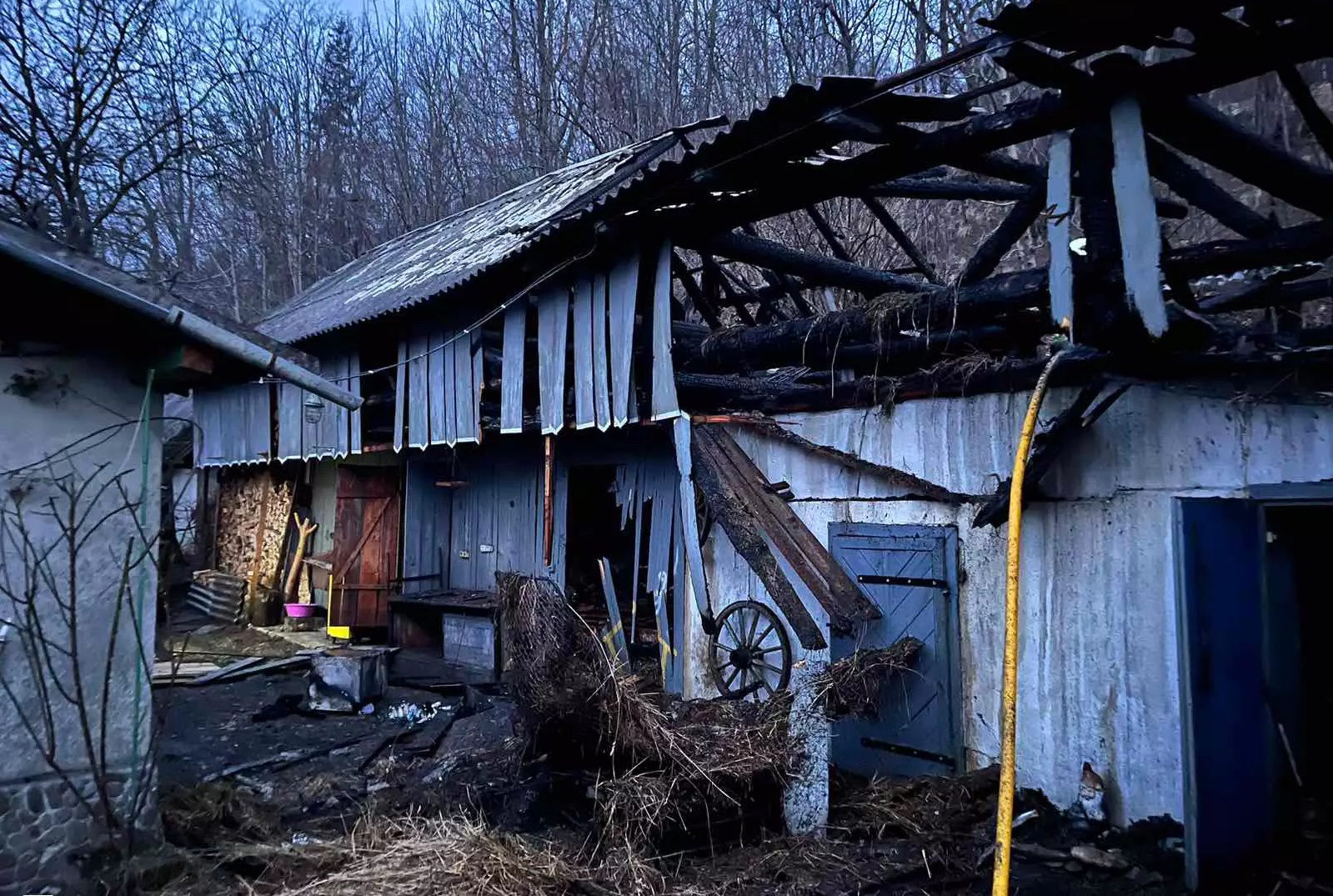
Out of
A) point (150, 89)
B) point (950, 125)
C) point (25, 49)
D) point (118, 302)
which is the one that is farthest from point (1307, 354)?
point (150, 89)

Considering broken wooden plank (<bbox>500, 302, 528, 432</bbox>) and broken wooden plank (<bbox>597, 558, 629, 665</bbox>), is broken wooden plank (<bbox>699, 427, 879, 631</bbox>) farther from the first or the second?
broken wooden plank (<bbox>500, 302, 528, 432</bbox>)

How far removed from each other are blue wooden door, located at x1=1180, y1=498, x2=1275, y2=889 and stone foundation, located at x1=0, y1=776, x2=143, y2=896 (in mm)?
6340

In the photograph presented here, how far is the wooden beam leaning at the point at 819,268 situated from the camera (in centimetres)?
701

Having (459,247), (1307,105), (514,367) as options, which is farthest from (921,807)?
(459,247)

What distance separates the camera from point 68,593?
4965 mm

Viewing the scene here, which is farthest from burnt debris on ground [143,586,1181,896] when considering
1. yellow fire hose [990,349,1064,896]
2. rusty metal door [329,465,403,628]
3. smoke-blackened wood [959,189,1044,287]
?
rusty metal door [329,465,403,628]

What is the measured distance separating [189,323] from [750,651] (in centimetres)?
526

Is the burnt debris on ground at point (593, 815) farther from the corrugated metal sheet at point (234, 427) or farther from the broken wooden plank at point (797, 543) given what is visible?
the corrugated metal sheet at point (234, 427)

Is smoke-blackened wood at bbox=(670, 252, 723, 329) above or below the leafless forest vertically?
below

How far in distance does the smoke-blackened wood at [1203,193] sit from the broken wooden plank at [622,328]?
4883 mm

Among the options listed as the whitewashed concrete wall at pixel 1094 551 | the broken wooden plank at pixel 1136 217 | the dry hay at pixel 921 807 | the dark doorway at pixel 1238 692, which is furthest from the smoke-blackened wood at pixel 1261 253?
the dry hay at pixel 921 807

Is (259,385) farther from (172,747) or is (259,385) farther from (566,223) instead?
(566,223)

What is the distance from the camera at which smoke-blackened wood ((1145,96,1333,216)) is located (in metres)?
4.32

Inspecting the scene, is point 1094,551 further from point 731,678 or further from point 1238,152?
point 731,678
